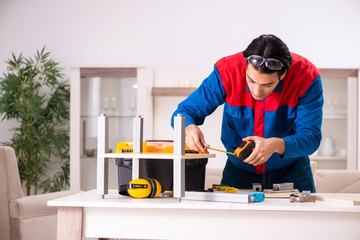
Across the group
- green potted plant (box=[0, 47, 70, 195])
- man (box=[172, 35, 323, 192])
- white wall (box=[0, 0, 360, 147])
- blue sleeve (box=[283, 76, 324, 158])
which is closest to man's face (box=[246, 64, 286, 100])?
man (box=[172, 35, 323, 192])

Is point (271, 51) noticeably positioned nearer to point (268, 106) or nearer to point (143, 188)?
point (268, 106)

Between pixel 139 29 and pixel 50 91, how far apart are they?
4.14 feet

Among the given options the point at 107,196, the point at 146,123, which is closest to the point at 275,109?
the point at 107,196

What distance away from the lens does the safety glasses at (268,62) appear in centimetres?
193

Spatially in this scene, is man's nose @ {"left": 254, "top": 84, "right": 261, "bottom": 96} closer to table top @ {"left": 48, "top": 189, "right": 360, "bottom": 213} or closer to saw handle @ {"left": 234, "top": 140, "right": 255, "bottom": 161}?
saw handle @ {"left": 234, "top": 140, "right": 255, "bottom": 161}

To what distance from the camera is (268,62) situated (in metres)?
1.93

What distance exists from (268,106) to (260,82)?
7.2 inches

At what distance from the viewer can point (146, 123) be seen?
5121 mm

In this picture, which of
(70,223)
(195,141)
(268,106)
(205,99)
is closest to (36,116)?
(205,99)

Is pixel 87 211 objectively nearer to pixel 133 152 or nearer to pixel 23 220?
pixel 133 152

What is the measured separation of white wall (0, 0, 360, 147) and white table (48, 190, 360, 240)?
405 centimetres

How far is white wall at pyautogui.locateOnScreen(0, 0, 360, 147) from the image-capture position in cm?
545

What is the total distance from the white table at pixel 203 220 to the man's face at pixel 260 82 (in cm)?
56

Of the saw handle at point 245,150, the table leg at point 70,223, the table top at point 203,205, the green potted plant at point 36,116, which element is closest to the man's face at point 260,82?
the saw handle at point 245,150
